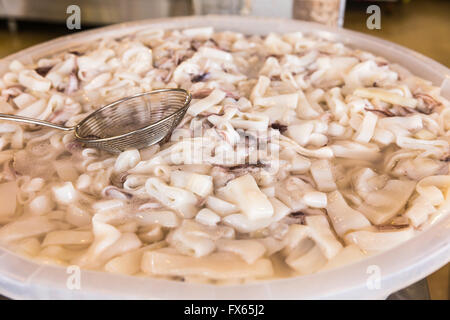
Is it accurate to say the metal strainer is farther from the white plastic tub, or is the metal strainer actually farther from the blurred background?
the blurred background

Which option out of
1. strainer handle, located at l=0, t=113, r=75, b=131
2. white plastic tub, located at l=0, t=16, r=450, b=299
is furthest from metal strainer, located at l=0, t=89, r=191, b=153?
white plastic tub, located at l=0, t=16, r=450, b=299

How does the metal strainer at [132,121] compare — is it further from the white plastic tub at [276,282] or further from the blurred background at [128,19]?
the blurred background at [128,19]

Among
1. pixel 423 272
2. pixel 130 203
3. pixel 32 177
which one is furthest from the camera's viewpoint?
pixel 32 177

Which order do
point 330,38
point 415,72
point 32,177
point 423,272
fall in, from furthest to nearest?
point 330,38 < point 415,72 < point 32,177 < point 423,272

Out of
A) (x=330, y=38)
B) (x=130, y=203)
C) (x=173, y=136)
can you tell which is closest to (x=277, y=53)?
(x=330, y=38)

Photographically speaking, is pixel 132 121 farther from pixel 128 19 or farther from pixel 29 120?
pixel 128 19

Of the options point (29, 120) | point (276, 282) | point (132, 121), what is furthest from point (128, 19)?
point (276, 282)
